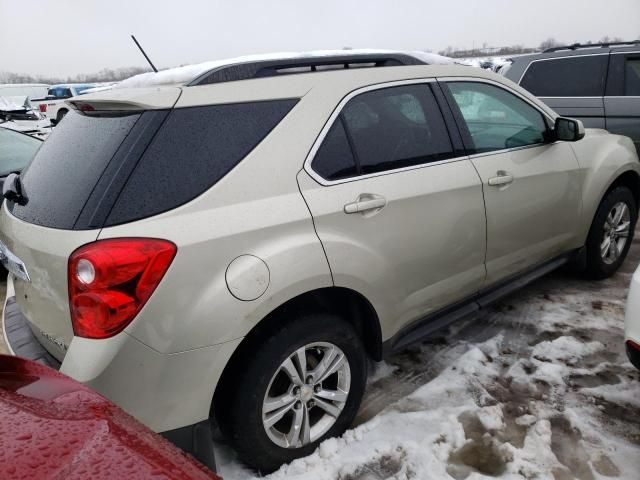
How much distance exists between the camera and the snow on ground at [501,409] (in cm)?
221

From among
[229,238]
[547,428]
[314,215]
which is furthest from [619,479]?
[229,238]

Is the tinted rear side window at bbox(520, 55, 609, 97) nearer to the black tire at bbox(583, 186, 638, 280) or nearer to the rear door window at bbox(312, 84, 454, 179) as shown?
the black tire at bbox(583, 186, 638, 280)

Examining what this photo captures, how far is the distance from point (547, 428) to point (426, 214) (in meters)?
1.19

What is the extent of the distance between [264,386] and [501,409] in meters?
1.33

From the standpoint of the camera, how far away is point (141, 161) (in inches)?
70.3

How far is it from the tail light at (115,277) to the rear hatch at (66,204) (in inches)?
2.9

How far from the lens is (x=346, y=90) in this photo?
91.0 inches

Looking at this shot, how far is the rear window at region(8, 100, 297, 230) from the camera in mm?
1761

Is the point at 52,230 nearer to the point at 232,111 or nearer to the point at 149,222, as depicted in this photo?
the point at 149,222

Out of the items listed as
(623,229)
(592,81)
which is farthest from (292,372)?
(592,81)

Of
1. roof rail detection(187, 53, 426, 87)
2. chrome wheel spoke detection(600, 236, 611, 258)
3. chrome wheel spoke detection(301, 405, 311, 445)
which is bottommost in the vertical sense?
chrome wheel spoke detection(600, 236, 611, 258)

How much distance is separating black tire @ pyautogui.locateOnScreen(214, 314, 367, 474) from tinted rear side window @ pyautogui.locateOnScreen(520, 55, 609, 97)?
5.12 meters

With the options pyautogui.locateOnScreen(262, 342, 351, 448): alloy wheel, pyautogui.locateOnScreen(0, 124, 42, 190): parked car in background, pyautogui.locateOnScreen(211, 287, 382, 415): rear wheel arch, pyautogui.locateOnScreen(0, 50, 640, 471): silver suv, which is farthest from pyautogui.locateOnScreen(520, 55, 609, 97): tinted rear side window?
pyautogui.locateOnScreen(0, 124, 42, 190): parked car in background

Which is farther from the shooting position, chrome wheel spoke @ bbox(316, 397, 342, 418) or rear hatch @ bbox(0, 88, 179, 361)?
chrome wheel spoke @ bbox(316, 397, 342, 418)
